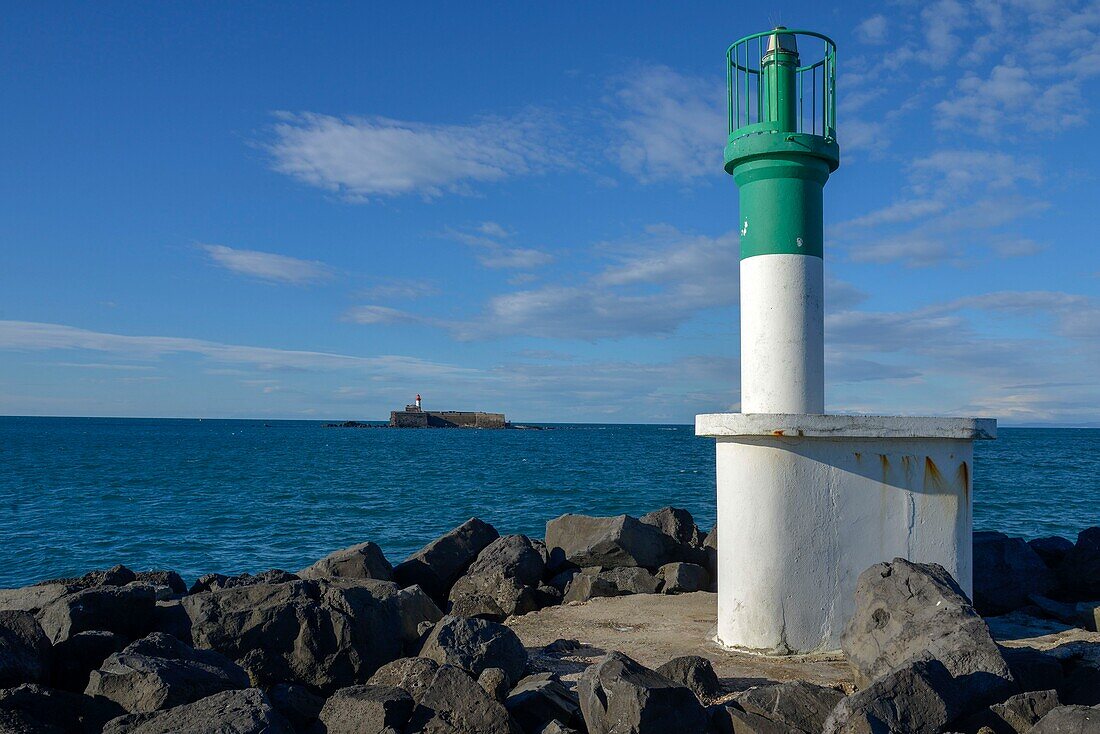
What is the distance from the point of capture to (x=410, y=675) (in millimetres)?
6441

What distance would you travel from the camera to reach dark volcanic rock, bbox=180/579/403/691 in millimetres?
7262

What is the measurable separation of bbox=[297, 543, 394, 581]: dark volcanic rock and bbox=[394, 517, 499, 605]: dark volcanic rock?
22.5 inches

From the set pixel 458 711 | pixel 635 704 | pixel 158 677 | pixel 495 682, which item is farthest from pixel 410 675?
pixel 635 704

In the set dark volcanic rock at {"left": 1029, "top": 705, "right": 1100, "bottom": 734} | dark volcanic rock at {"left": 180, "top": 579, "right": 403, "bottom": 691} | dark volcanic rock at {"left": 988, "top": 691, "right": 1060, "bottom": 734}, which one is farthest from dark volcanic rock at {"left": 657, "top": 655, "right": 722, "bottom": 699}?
dark volcanic rock at {"left": 180, "top": 579, "right": 403, "bottom": 691}

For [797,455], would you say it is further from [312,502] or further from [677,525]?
[312,502]

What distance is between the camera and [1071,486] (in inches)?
1670

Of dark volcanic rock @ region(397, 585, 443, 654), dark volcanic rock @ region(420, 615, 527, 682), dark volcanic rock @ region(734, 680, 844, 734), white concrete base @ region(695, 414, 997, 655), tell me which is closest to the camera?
dark volcanic rock @ region(734, 680, 844, 734)

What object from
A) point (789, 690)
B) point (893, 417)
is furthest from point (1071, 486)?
point (789, 690)

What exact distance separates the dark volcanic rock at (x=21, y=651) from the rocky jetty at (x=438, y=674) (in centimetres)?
1

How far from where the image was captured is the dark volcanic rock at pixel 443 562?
12820 mm

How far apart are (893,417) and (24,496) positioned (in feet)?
124

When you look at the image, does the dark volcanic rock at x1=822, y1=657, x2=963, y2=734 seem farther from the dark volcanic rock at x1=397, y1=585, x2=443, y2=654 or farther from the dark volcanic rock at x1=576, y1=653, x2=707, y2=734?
the dark volcanic rock at x1=397, y1=585, x2=443, y2=654

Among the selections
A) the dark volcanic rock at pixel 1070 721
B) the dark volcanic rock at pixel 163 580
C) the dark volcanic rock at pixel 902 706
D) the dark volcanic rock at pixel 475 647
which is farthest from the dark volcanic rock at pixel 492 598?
the dark volcanic rock at pixel 1070 721

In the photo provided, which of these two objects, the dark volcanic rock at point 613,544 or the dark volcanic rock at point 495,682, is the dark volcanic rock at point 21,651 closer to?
the dark volcanic rock at point 495,682
